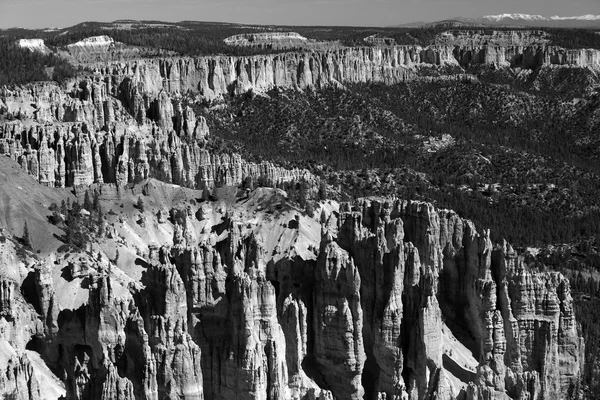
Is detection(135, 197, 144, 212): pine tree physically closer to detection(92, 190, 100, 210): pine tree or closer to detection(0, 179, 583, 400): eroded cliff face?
detection(92, 190, 100, 210): pine tree

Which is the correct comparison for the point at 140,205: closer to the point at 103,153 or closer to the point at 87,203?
the point at 87,203

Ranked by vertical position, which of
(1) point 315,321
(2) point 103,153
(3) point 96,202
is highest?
(2) point 103,153

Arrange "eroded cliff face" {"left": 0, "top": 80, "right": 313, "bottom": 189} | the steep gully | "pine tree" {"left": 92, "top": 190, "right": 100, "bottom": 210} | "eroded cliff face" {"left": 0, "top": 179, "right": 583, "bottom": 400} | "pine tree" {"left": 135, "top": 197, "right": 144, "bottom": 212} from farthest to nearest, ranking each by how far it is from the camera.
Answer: "eroded cliff face" {"left": 0, "top": 80, "right": 313, "bottom": 189} → "pine tree" {"left": 135, "top": 197, "right": 144, "bottom": 212} → "pine tree" {"left": 92, "top": 190, "right": 100, "bottom": 210} → "eroded cliff face" {"left": 0, "top": 179, "right": 583, "bottom": 400} → the steep gully

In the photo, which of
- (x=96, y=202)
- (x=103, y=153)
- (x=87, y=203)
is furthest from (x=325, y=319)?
(x=103, y=153)

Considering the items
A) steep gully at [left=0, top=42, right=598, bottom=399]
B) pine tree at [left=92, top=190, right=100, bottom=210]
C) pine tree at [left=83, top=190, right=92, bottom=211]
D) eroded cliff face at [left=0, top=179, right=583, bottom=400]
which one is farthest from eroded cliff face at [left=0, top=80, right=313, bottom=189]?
eroded cliff face at [left=0, top=179, right=583, bottom=400]

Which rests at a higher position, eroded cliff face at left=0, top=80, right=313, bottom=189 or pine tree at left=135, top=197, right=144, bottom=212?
eroded cliff face at left=0, top=80, right=313, bottom=189

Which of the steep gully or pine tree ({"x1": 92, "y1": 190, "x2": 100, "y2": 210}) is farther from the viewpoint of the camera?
pine tree ({"x1": 92, "y1": 190, "x2": 100, "y2": 210})

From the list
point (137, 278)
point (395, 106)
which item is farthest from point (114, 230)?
point (395, 106)

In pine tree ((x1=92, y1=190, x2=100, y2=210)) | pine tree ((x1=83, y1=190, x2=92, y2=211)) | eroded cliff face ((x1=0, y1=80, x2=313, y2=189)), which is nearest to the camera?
pine tree ((x1=83, y1=190, x2=92, y2=211))

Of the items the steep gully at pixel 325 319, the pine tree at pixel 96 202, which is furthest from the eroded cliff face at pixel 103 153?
the steep gully at pixel 325 319

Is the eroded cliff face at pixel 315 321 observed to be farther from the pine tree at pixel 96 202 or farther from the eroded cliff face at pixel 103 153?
the eroded cliff face at pixel 103 153

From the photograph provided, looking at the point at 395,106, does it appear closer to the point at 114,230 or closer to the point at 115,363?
the point at 114,230
